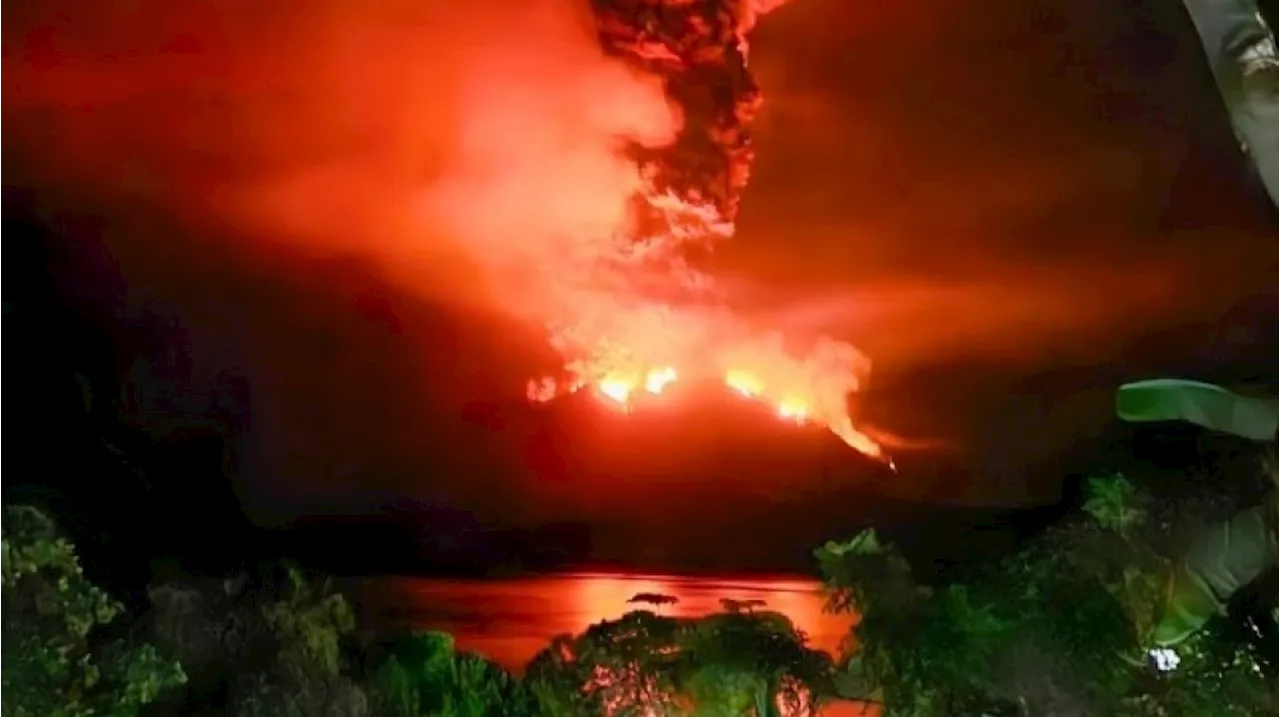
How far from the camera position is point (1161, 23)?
1890 millimetres

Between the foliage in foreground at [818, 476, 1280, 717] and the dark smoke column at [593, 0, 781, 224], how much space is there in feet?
1.70

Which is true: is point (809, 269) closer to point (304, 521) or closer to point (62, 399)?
point (304, 521)

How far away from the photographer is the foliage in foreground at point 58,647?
1.45m

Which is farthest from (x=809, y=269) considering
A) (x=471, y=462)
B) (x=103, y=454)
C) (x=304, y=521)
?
(x=103, y=454)

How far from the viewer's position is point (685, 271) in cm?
187

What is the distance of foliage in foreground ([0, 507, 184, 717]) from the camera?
145 centimetres

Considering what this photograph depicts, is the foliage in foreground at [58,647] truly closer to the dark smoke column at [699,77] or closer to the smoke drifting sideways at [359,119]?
the smoke drifting sideways at [359,119]

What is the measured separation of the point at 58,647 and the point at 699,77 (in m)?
1.01

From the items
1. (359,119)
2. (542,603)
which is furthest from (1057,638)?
(359,119)

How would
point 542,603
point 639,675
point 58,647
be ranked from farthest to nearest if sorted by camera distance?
point 542,603, point 639,675, point 58,647

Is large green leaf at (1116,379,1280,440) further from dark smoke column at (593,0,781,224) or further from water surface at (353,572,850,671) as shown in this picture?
dark smoke column at (593,0,781,224)

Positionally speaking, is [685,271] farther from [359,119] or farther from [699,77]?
[359,119]

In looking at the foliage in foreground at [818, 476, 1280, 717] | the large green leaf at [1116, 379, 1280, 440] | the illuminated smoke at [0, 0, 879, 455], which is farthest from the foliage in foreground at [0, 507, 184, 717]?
the large green leaf at [1116, 379, 1280, 440]

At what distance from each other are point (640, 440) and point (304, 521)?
43cm
